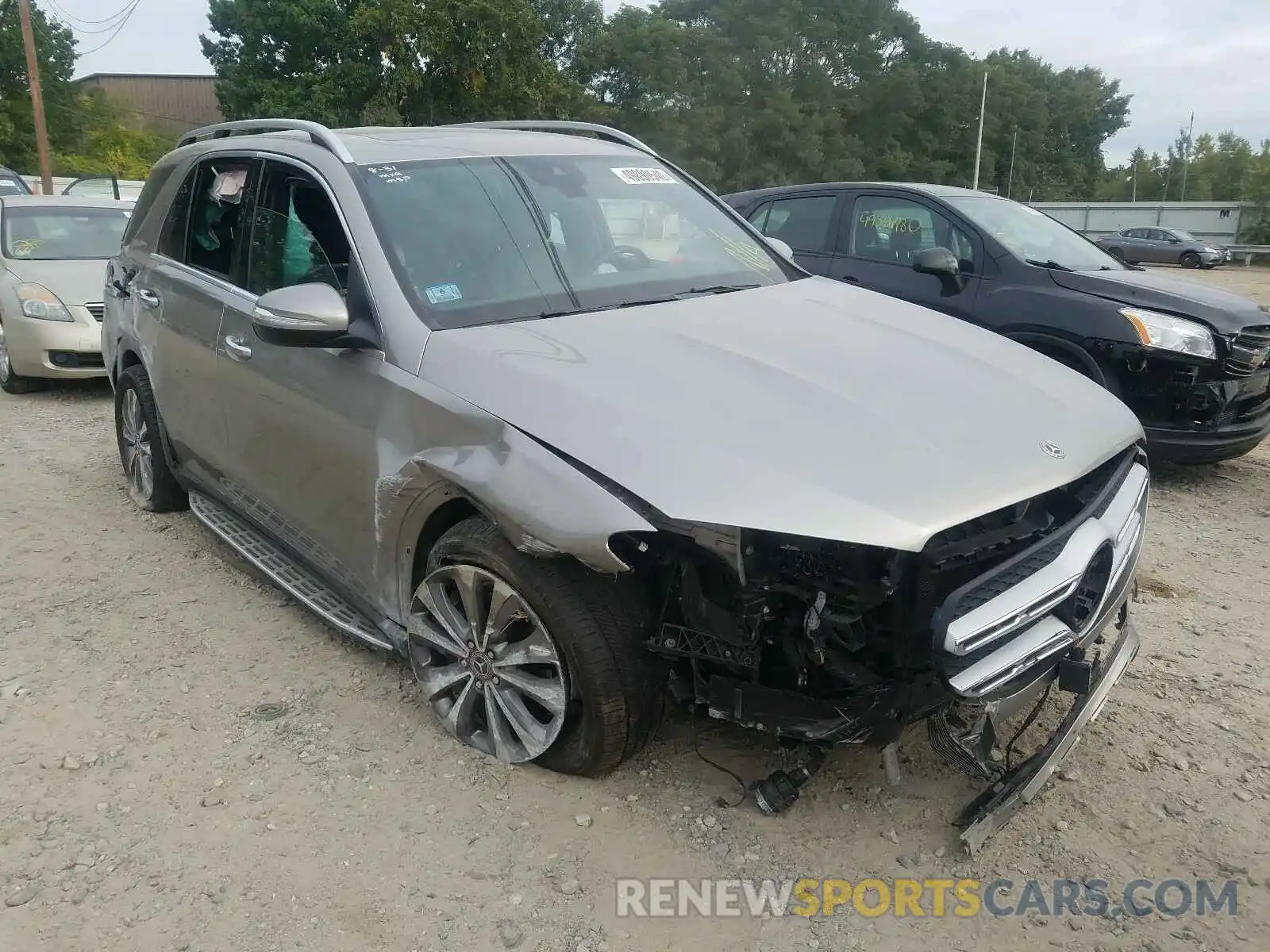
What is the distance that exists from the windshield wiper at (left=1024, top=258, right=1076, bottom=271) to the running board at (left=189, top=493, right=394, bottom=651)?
15.1 feet

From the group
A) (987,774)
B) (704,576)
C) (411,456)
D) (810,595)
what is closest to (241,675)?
(411,456)

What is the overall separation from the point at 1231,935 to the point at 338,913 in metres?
2.11

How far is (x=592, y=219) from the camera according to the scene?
139 inches

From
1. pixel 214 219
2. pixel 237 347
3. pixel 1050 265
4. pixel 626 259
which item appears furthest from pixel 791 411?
pixel 1050 265

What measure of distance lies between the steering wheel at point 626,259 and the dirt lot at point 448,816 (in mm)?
1535

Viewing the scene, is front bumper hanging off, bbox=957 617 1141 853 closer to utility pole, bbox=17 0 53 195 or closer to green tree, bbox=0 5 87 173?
utility pole, bbox=17 0 53 195

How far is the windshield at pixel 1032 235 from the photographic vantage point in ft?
20.2

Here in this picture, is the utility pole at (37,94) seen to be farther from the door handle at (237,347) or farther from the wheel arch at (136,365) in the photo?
the door handle at (237,347)

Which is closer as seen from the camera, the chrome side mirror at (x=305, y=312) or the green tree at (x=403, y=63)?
the chrome side mirror at (x=305, y=312)

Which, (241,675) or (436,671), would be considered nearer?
(436,671)

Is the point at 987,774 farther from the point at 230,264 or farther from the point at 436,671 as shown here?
the point at 230,264

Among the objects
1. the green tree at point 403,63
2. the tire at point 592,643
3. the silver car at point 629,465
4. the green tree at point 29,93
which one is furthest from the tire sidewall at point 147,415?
the green tree at point 29,93

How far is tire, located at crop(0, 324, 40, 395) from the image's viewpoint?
26.3 ft

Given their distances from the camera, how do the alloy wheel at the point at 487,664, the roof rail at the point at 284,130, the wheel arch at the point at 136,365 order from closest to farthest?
the alloy wheel at the point at 487,664 < the roof rail at the point at 284,130 < the wheel arch at the point at 136,365
